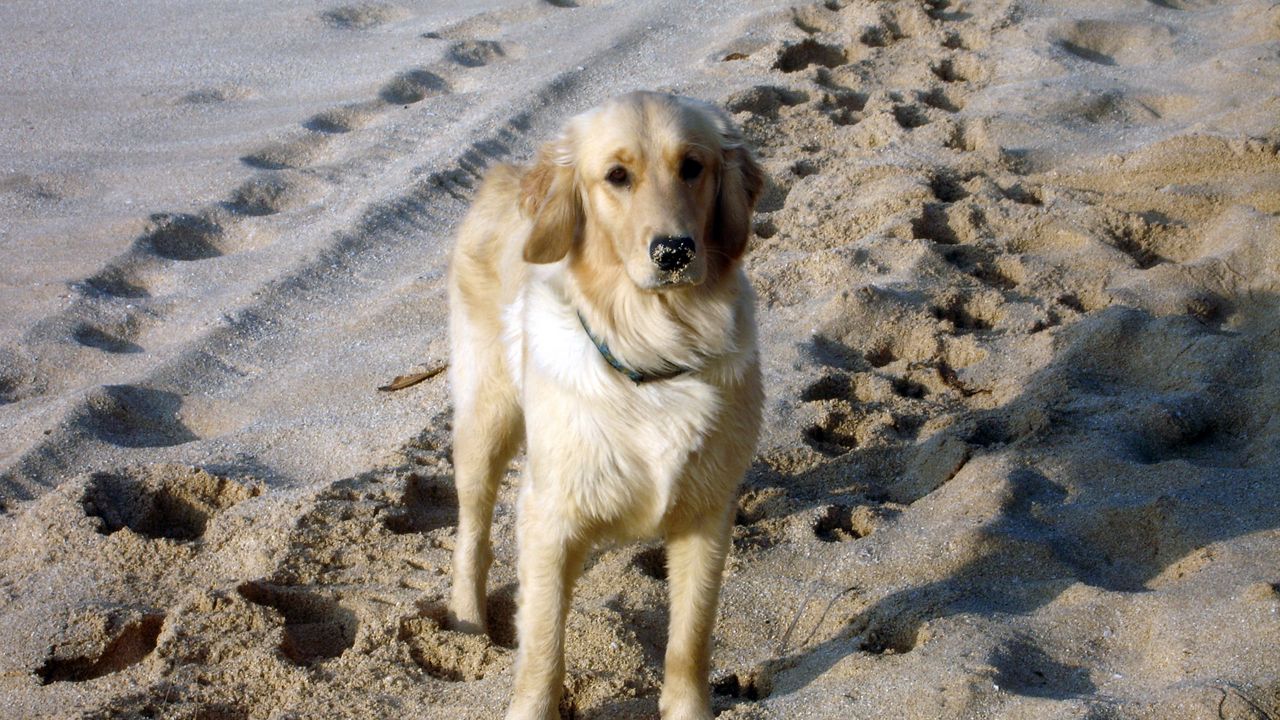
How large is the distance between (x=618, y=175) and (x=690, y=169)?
0.66ft

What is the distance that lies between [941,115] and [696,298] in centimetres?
473

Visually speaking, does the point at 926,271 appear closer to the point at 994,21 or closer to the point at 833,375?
the point at 833,375

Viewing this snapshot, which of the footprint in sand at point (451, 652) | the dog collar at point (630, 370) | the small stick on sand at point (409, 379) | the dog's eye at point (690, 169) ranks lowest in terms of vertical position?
the footprint in sand at point (451, 652)

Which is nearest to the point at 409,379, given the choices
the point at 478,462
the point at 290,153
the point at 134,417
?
the point at 134,417

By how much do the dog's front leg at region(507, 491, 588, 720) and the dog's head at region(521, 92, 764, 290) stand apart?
0.73 m

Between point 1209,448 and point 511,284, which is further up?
point 511,284

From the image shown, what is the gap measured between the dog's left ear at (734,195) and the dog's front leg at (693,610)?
2.57 feet

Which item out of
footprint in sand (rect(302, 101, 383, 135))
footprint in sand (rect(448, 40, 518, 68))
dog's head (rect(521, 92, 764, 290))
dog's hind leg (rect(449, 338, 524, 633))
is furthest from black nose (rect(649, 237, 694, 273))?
footprint in sand (rect(448, 40, 518, 68))

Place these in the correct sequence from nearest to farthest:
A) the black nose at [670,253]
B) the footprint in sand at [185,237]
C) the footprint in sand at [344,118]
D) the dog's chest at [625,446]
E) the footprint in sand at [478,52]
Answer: the black nose at [670,253]
the dog's chest at [625,446]
the footprint in sand at [185,237]
the footprint in sand at [344,118]
the footprint in sand at [478,52]

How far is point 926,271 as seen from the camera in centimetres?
591

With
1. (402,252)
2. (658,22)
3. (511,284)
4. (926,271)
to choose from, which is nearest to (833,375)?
(926,271)

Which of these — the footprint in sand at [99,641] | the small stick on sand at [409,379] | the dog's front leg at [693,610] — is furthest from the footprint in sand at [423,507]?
the dog's front leg at [693,610]

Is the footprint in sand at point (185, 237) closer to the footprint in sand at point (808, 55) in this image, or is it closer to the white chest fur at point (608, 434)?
the white chest fur at point (608, 434)

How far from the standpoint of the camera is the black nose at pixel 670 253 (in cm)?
310
